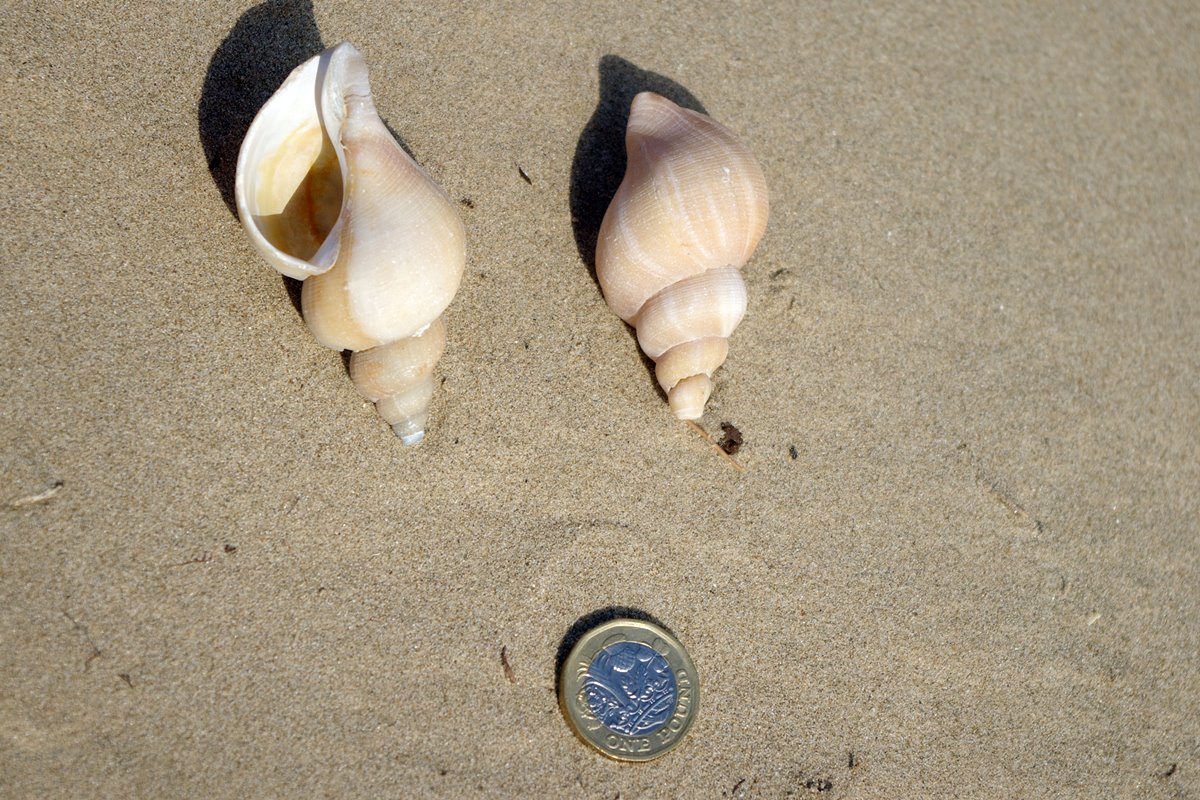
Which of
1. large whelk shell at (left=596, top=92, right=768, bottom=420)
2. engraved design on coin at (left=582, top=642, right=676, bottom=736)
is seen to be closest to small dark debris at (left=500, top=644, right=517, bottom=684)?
engraved design on coin at (left=582, top=642, right=676, bottom=736)

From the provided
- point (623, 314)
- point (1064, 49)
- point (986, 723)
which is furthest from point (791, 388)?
point (1064, 49)

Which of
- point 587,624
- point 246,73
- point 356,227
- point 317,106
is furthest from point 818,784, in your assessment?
point 246,73

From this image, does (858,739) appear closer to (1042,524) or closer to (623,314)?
(1042,524)

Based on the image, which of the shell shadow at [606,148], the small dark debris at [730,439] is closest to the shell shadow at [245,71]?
the shell shadow at [606,148]

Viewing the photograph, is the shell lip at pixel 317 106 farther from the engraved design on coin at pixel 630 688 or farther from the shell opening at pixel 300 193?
the engraved design on coin at pixel 630 688

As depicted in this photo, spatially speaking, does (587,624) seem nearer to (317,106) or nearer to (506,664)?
(506,664)

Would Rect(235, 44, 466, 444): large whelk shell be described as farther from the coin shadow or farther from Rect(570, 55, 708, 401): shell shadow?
the coin shadow
